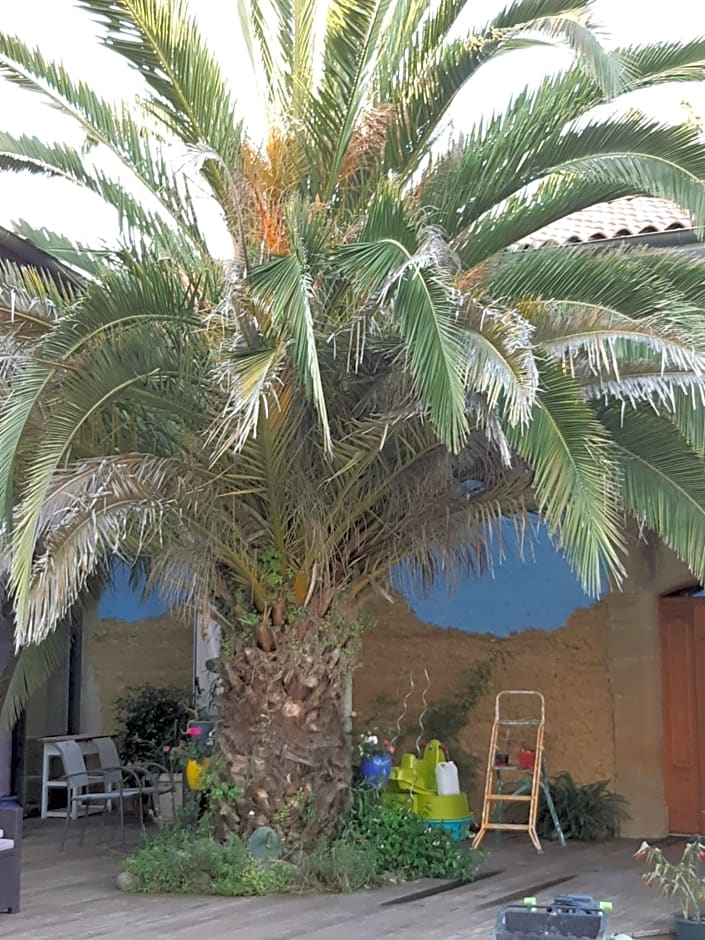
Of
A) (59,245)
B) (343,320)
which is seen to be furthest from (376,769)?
(59,245)

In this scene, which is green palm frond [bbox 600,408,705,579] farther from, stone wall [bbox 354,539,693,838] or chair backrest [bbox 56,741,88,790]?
chair backrest [bbox 56,741,88,790]

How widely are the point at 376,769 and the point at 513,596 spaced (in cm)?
285

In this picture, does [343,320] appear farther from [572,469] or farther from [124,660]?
[124,660]

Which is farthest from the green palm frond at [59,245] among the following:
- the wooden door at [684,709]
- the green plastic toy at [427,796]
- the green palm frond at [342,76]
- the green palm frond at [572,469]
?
the wooden door at [684,709]

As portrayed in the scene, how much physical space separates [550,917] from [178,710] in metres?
7.92

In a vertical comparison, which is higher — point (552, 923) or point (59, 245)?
point (59, 245)

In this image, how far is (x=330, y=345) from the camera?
6.82 metres

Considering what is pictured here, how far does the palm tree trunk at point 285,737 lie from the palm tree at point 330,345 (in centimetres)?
2

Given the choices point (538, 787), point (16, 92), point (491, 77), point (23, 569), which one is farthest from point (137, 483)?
point (538, 787)

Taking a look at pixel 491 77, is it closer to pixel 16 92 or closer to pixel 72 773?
pixel 16 92

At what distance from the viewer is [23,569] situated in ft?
18.3

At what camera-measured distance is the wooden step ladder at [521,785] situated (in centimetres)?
937

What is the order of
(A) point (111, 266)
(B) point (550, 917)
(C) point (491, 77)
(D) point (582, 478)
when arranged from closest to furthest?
(B) point (550, 917) < (D) point (582, 478) < (C) point (491, 77) < (A) point (111, 266)

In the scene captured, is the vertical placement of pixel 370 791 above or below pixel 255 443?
below
